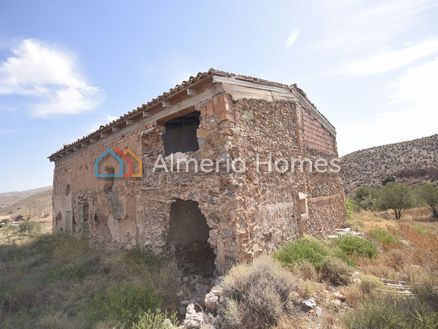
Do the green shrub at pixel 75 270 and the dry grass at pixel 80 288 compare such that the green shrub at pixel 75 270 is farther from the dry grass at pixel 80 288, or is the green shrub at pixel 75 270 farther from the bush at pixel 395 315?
the bush at pixel 395 315

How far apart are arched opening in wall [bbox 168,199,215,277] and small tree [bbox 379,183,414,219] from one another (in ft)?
56.0

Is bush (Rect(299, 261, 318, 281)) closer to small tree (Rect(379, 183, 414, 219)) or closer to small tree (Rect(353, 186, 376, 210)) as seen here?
small tree (Rect(379, 183, 414, 219))

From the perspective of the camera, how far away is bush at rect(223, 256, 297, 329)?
4441 mm

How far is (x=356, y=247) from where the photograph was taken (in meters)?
7.87

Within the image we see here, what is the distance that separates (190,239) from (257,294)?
4.03 m

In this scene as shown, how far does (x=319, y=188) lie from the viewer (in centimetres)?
995

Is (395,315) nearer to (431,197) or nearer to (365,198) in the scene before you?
(431,197)

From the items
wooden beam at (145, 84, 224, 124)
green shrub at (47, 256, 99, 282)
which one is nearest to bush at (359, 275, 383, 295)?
wooden beam at (145, 84, 224, 124)

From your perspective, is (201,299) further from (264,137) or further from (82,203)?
(82,203)

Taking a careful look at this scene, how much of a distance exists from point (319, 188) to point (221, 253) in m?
5.38

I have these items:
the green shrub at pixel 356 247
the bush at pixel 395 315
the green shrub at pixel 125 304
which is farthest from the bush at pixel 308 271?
the green shrub at pixel 125 304

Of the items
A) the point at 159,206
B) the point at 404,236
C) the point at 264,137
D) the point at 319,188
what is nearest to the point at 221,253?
the point at 159,206

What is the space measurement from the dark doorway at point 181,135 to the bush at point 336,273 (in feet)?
16.7

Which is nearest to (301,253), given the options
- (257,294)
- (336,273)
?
(336,273)
